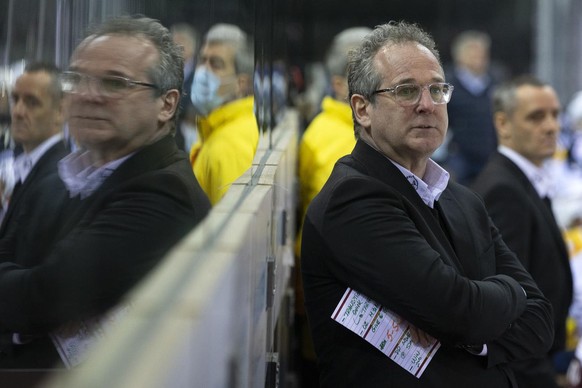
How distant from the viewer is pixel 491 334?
2232 mm

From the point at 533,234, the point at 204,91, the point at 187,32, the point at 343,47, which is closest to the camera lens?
the point at 187,32

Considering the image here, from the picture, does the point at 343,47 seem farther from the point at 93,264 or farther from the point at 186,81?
the point at 93,264

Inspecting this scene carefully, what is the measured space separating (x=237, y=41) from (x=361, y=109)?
0.71m

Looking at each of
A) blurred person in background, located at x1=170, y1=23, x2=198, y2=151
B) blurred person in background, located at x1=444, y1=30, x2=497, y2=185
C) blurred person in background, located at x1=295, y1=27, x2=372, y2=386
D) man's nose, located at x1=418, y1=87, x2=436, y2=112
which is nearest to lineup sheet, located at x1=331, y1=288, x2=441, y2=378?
man's nose, located at x1=418, y1=87, x2=436, y2=112

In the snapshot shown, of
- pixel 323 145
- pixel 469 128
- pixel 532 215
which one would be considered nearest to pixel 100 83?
pixel 532 215

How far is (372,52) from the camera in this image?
2.53 meters

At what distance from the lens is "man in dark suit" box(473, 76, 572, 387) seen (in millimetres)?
3379

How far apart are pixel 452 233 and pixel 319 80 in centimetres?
639

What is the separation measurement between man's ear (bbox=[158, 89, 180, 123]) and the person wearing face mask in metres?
0.15

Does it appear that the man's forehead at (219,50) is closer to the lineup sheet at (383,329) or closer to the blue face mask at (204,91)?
the blue face mask at (204,91)

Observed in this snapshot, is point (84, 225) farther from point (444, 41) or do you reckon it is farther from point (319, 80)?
point (444, 41)

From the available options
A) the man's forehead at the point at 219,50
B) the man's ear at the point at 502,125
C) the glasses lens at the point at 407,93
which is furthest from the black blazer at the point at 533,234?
the man's forehead at the point at 219,50

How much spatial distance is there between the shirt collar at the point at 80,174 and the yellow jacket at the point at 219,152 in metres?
0.36

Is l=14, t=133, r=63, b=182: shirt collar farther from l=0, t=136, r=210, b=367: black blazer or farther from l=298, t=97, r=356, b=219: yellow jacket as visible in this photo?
l=298, t=97, r=356, b=219: yellow jacket
